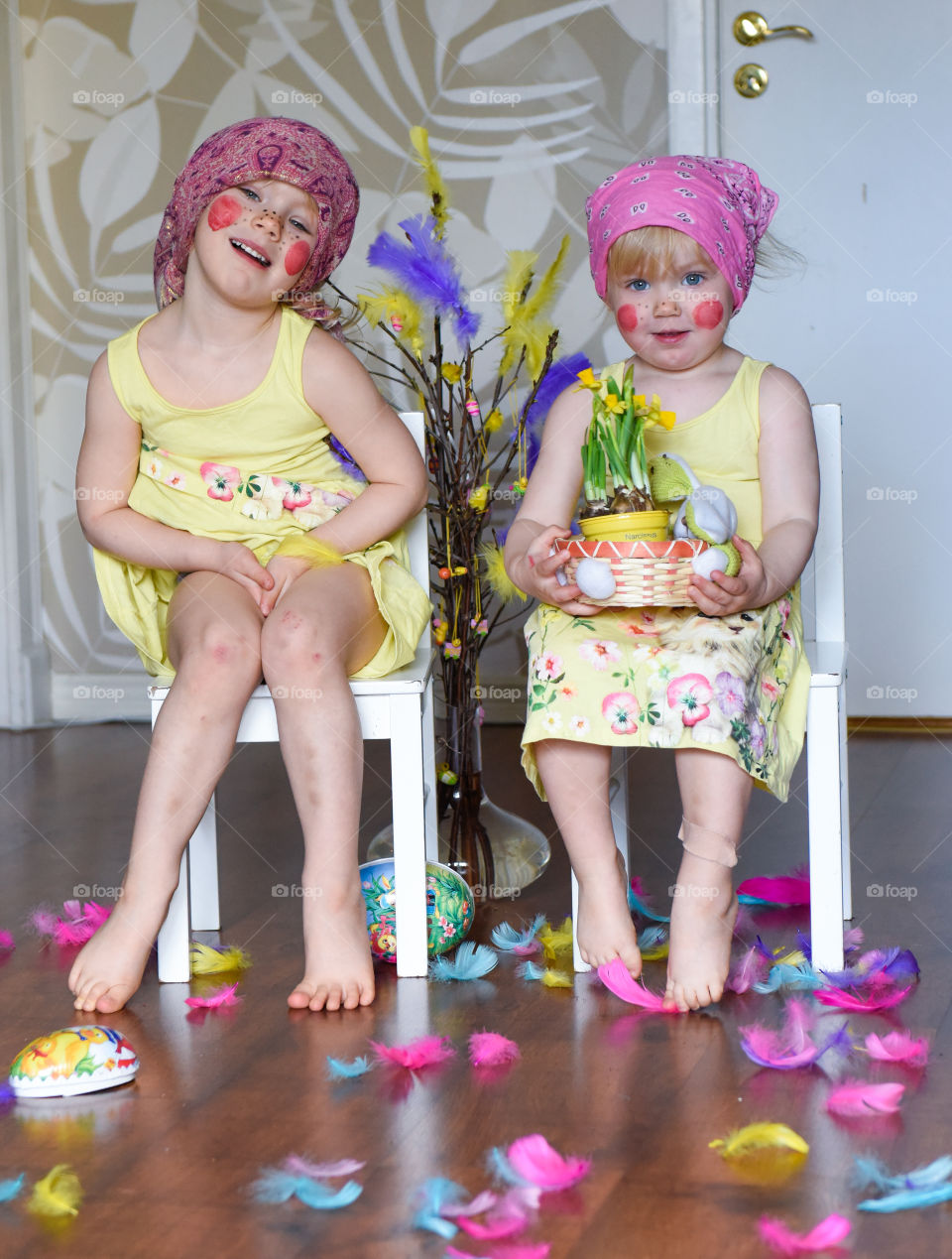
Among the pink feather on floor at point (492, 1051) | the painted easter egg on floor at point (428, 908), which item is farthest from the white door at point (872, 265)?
the pink feather on floor at point (492, 1051)

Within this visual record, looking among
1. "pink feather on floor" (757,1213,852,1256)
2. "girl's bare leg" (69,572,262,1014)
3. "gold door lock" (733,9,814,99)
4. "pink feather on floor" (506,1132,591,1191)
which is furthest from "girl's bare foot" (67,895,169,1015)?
"gold door lock" (733,9,814,99)

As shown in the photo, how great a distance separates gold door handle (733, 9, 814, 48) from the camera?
2.94 m

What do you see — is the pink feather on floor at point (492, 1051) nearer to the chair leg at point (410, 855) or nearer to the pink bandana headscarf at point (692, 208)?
the chair leg at point (410, 855)

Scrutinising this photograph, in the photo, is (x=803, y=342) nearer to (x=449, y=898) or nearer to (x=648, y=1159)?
(x=449, y=898)

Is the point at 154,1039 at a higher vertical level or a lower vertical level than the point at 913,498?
lower

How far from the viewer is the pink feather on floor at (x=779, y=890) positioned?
186cm

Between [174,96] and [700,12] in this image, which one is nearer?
[700,12]

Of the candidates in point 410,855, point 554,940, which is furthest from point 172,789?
point 554,940

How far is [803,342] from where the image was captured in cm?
305

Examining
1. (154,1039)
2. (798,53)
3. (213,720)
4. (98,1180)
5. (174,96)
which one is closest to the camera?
(98,1180)

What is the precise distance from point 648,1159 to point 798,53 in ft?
8.12

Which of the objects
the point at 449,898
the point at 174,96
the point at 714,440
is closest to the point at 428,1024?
the point at 449,898

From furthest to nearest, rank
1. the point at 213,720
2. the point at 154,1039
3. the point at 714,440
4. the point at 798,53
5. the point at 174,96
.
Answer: the point at 174,96 → the point at 798,53 → the point at 714,440 → the point at 213,720 → the point at 154,1039

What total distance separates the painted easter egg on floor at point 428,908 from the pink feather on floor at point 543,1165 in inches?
20.6
